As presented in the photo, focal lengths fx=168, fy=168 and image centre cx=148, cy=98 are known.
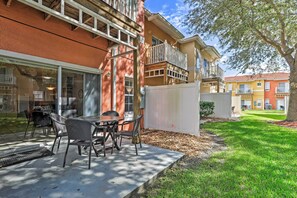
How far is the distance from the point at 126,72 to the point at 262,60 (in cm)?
1001

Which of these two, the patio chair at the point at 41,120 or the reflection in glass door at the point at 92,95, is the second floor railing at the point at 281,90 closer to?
the reflection in glass door at the point at 92,95

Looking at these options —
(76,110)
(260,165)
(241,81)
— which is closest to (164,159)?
(260,165)

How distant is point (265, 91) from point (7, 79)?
40.2 metres

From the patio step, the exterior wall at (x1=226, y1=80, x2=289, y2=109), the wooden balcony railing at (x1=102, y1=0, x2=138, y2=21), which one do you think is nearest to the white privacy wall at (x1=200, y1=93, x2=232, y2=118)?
the wooden balcony railing at (x1=102, y1=0, x2=138, y2=21)

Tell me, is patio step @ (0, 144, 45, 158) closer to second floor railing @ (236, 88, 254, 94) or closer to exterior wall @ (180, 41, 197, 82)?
exterior wall @ (180, 41, 197, 82)

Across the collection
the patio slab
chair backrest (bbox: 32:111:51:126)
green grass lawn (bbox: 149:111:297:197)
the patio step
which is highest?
chair backrest (bbox: 32:111:51:126)

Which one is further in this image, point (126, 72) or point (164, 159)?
point (126, 72)

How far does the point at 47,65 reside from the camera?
4996mm

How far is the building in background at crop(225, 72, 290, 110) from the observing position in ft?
108

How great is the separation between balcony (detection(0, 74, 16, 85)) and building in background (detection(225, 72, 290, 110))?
34033mm

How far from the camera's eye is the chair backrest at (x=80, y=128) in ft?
11.3

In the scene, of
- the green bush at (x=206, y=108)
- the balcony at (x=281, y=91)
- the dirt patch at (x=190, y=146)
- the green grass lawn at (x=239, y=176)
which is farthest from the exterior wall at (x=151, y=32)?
the balcony at (x=281, y=91)

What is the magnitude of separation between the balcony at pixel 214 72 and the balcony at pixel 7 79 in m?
15.1

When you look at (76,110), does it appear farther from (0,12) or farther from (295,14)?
(295,14)
